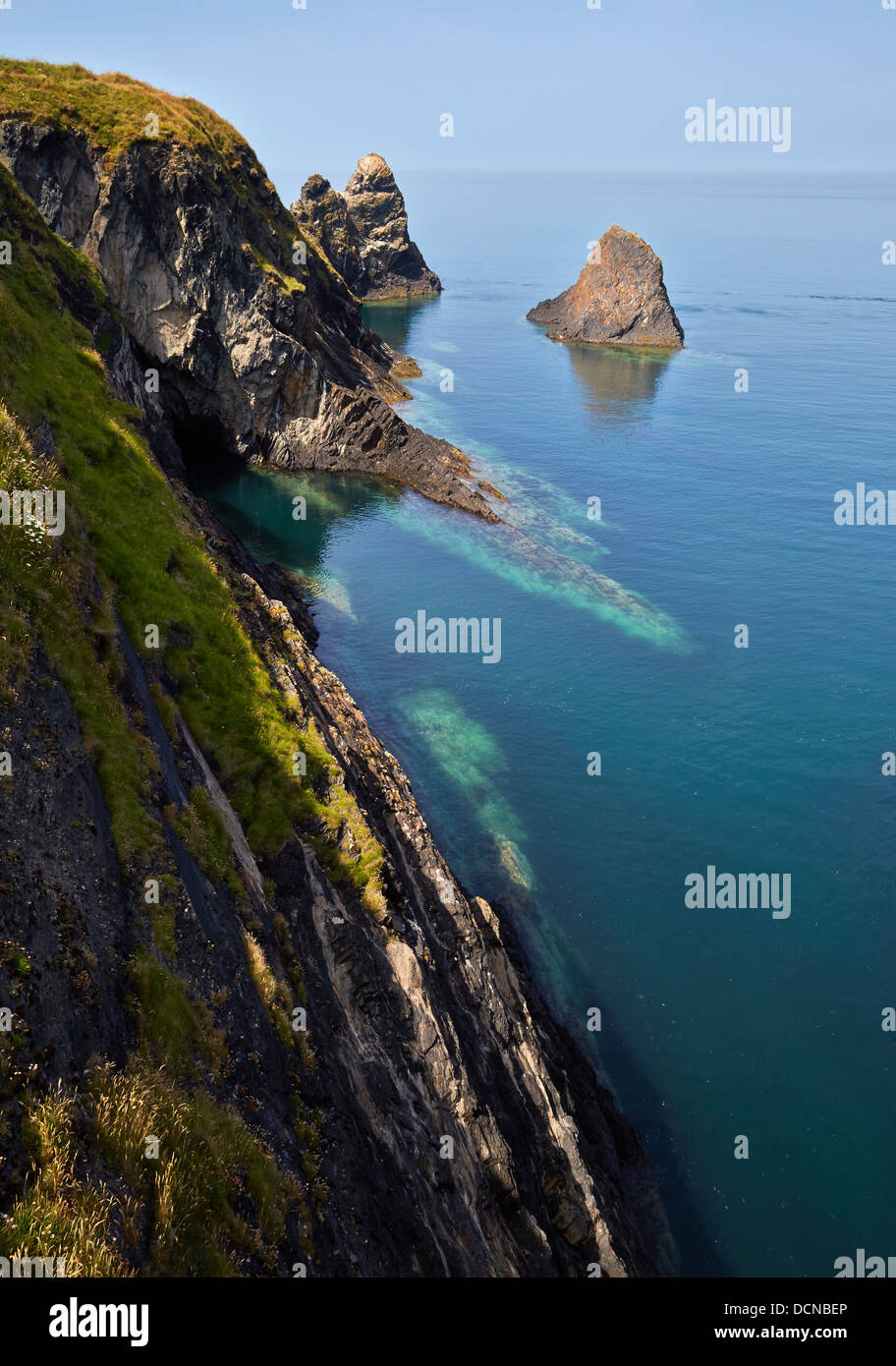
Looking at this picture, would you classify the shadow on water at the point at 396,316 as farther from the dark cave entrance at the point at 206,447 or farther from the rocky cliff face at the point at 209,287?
the dark cave entrance at the point at 206,447

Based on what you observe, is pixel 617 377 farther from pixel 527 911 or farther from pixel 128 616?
pixel 128 616

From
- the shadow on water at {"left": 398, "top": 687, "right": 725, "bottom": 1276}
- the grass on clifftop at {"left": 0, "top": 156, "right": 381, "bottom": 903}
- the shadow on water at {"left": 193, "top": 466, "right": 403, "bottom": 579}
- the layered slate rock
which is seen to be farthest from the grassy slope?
the layered slate rock

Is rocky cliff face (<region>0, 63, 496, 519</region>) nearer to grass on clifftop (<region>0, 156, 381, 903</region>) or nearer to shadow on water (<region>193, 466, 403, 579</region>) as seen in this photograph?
shadow on water (<region>193, 466, 403, 579</region>)

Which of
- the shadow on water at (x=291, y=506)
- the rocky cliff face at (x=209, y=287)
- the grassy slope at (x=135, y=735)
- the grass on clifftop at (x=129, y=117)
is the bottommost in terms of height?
the grassy slope at (x=135, y=735)

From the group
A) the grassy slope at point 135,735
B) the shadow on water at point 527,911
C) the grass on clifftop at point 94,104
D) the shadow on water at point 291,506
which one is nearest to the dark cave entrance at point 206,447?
the shadow on water at point 291,506

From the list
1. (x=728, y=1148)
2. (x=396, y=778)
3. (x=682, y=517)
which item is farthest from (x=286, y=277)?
(x=728, y=1148)

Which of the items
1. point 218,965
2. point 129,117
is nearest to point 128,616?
point 218,965
